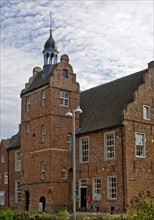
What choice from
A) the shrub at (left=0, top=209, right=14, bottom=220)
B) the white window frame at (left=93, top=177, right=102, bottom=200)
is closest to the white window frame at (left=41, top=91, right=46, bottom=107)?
the white window frame at (left=93, top=177, right=102, bottom=200)

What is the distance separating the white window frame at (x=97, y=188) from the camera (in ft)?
128

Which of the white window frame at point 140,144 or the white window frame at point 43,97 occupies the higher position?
the white window frame at point 43,97

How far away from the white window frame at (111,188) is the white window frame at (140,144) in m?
3.13

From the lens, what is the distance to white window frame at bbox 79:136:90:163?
41344 millimetres

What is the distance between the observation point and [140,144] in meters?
38.8

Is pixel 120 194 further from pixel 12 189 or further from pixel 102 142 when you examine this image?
pixel 12 189

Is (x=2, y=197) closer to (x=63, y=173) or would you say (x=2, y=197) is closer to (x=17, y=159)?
(x=17, y=159)

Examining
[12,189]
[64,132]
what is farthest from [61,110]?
[12,189]

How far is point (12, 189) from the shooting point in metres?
50.9

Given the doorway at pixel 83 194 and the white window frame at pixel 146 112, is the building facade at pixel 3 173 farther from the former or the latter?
the white window frame at pixel 146 112

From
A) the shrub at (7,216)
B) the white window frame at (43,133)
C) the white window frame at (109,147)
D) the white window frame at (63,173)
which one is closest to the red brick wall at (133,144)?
the white window frame at (109,147)

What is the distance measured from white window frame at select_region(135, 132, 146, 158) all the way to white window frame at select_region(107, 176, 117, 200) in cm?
313

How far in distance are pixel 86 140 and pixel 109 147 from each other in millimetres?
3421

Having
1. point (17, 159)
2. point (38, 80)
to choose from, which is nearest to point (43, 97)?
point (38, 80)
